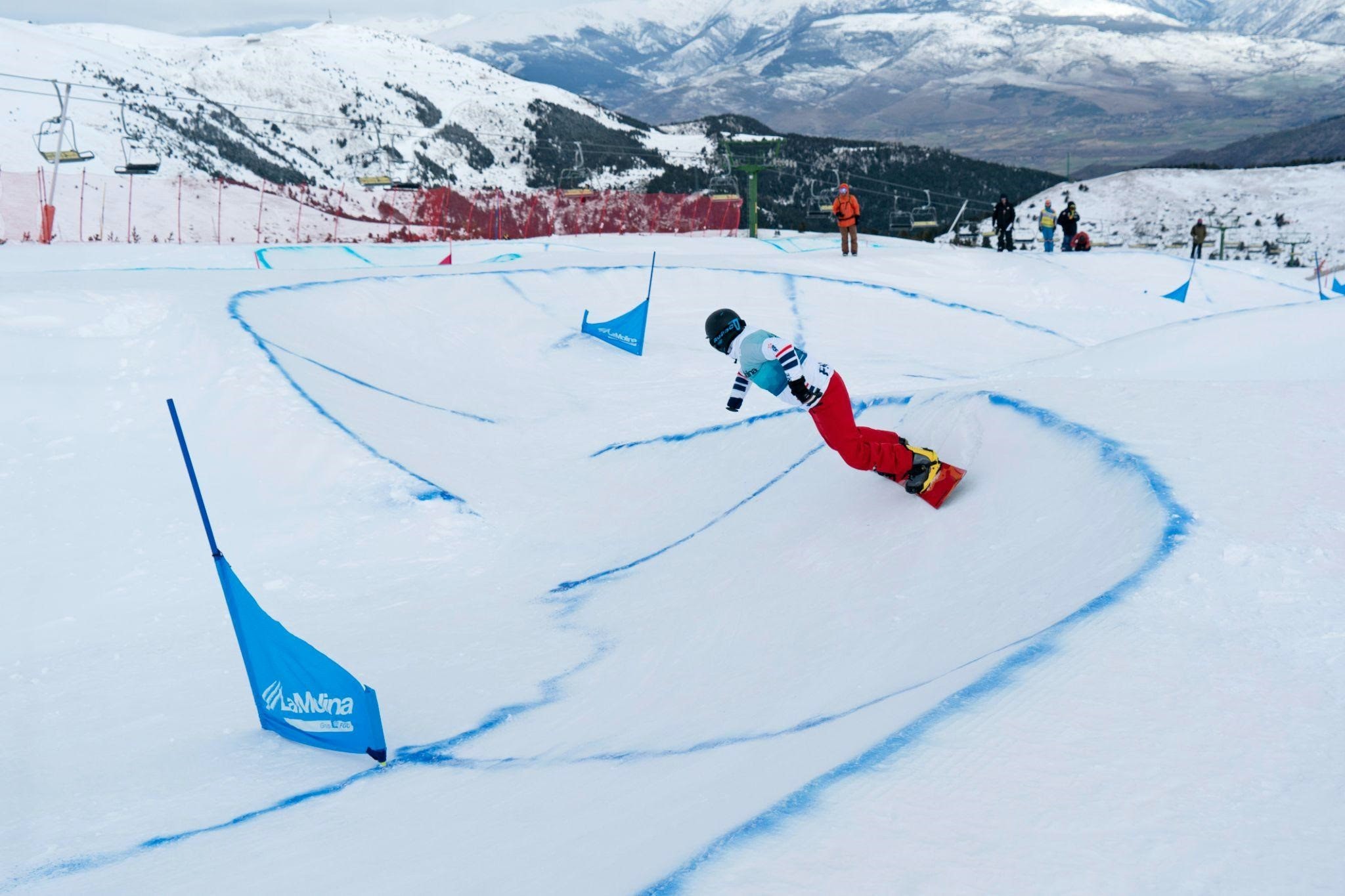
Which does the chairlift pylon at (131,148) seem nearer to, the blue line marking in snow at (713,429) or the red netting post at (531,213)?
the red netting post at (531,213)

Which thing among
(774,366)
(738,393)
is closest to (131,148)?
(738,393)

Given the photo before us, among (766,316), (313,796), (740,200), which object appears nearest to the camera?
(313,796)

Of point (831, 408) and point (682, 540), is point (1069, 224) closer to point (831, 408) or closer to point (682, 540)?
point (682, 540)

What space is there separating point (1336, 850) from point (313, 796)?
3412 mm

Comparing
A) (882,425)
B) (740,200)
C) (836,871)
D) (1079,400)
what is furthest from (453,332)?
(740,200)

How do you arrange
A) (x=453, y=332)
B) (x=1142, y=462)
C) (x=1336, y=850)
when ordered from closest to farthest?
(x=1336, y=850)
(x=1142, y=462)
(x=453, y=332)

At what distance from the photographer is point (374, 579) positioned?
651 centimetres

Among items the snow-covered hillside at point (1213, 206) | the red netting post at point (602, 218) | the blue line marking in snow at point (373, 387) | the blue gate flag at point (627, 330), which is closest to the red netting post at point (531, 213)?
the red netting post at point (602, 218)

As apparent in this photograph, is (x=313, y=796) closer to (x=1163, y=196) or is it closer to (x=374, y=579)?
(x=374, y=579)

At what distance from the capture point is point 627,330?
11.6 meters

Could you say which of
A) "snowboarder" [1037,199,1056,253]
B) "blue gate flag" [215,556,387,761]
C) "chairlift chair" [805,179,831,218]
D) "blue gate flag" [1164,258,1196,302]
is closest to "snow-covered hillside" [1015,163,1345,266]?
"chairlift chair" [805,179,831,218]

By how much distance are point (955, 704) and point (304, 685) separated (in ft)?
8.75

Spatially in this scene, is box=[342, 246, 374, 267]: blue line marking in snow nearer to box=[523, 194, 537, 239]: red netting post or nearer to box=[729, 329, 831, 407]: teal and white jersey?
box=[523, 194, 537, 239]: red netting post

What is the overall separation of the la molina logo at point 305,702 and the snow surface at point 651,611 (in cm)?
22
